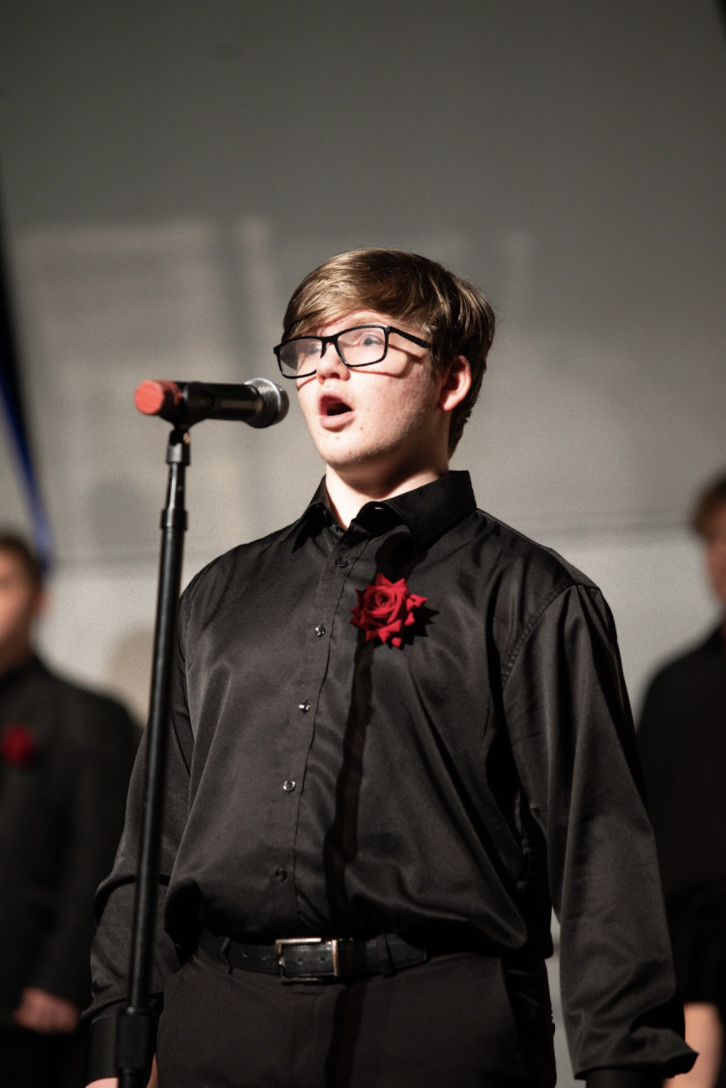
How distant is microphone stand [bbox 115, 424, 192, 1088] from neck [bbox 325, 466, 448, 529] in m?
0.38

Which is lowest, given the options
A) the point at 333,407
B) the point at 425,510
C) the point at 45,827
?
the point at 45,827

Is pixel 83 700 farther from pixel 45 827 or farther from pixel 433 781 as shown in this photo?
pixel 433 781

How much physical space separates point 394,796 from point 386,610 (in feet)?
0.76

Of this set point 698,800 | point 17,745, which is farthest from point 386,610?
point 17,745

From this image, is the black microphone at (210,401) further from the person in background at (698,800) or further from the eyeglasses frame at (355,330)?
the person in background at (698,800)

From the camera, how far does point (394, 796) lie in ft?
4.89

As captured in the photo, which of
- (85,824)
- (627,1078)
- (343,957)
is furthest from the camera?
(85,824)

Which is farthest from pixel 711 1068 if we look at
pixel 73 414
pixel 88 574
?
pixel 73 414

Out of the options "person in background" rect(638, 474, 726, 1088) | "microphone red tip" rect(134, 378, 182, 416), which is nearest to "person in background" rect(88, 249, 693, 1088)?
"microphone red tip" rect(134, 378, 182, 416)

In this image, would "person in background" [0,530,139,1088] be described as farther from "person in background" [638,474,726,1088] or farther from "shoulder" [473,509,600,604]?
"shoulder" [473,509,600,604]

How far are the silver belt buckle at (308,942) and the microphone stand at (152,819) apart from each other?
0.18 metres

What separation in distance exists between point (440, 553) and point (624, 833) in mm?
444

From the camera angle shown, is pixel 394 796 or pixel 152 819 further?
pixel 394 796

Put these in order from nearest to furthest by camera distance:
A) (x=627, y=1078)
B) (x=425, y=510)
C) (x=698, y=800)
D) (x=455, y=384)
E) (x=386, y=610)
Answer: (x=627, y=1078) < (x=386, y=610) < (x=425, y=510) < (x=455, y=384) < (x=698, y=800)
